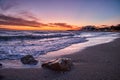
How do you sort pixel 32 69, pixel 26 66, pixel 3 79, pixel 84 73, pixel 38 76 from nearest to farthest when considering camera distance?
pixel 3 79 → pixel 38 76 → pixel 84 73 → pixel 32 69 → pixel 26 66

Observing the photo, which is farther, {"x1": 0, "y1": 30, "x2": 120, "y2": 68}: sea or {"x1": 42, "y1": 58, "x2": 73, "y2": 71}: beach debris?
{"x1": 0, "y1": 30, "x2": 120, "y2": 68}: sea

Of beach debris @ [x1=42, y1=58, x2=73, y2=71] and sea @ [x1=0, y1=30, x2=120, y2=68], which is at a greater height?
beach debris @ [x1=42, y1=58, x2=73, y2=71]

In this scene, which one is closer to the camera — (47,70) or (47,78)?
(47,78)

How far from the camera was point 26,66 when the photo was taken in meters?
5.45

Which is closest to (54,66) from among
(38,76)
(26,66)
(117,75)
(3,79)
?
(38,76)

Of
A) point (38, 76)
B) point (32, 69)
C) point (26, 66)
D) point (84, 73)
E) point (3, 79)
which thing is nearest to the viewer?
point (3, 79)

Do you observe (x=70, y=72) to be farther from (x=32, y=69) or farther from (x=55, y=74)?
(x=32, y=69)

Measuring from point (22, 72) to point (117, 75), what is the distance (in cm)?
266

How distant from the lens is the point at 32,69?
506cm

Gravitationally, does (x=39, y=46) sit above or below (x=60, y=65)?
below

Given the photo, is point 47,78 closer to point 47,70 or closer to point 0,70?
point 47,70

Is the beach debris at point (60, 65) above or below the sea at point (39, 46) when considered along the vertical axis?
above

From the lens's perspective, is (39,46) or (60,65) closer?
(60,65)

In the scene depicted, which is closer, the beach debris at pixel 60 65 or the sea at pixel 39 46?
the beach debris at pixel 60 65
